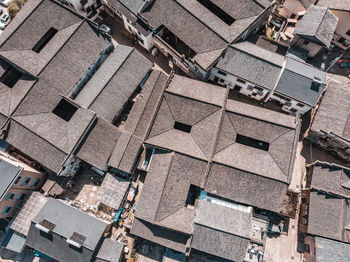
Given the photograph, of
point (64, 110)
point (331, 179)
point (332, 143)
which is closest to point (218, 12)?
point (332, 143)

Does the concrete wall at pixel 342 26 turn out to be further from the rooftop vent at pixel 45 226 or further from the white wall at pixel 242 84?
the rooftop vent at pixel 45 226

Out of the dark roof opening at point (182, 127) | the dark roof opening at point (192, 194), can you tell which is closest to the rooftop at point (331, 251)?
the dark roof opening at point (192, 194)

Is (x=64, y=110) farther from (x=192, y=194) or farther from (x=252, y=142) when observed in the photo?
(x=252, y=142)

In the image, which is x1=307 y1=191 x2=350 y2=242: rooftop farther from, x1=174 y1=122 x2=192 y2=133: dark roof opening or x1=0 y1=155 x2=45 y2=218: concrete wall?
x1=0 y1=155 x2=45 y2=218: concrete wall

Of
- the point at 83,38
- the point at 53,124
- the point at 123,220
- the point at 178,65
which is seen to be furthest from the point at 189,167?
the point at 83,38

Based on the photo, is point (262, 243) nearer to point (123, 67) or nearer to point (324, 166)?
point (324, 166)

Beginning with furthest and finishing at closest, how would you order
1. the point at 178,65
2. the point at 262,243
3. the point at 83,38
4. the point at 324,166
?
1. the point at 178,65
2. the point at 83,38
3. the point at 324,166
4. the point at 262,243

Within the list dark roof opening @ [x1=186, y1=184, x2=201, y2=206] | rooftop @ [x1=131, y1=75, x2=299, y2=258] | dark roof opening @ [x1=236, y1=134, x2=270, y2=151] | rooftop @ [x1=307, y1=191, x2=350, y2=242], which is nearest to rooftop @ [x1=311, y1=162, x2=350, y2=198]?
rooftop @ [x1=307, y1=191, x2=350, y2=242]
